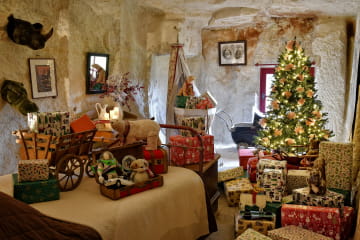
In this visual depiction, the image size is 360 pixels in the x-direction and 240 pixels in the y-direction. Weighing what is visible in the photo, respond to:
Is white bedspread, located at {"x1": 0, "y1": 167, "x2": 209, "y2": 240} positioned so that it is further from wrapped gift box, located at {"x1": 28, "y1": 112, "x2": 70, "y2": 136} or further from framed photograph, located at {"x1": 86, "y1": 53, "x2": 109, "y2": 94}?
framed photograph, located at {"x1": 86, "y1": 53, "x2": 109, "y2": 94}

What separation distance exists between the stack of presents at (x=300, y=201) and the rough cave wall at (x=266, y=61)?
2.47 metres

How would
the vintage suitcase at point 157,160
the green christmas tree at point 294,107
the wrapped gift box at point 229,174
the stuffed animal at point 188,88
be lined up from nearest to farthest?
the vintage suitcase at point 157,160 < the wrapped gift box at point 229,174 < the green christmas tree at point 294,107 < the stuffed animal at point 188,88

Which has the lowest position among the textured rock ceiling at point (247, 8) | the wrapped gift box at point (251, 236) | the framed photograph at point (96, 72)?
the wrapped gift box at point (251, 236)

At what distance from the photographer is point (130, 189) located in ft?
7.02

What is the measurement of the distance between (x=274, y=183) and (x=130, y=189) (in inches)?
76.1


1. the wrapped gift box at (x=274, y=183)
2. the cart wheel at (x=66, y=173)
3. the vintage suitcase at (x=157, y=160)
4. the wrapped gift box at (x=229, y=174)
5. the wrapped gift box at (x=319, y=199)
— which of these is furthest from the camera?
the wrapped gift box at (x=229, y=174)

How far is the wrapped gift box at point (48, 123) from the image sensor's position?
9.42 ft

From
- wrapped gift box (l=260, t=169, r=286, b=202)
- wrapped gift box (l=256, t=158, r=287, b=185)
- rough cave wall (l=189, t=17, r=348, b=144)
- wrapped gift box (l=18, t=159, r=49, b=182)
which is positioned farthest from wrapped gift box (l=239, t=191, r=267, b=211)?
rough cave wall (l=189, t=17, r=348, b=144)

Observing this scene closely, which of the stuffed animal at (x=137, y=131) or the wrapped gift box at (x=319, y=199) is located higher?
the stuffed animal at (x=137, y=131)

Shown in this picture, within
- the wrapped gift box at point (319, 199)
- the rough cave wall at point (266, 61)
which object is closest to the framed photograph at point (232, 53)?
the rough cave wall at point (266, 61)

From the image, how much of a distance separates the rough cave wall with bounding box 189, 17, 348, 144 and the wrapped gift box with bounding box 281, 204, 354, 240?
131 inches

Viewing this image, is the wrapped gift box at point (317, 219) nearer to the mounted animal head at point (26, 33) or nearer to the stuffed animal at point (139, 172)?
the stuffed animal at point (139, 172)

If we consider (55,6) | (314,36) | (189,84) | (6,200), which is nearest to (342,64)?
(314,36)

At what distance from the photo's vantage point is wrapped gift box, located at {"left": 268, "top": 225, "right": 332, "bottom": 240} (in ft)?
8.86
